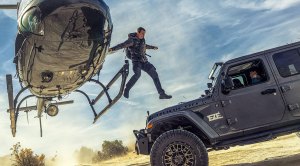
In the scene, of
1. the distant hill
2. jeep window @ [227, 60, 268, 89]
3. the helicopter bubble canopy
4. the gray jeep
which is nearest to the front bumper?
the gray jeep

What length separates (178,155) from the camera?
5.71 meters

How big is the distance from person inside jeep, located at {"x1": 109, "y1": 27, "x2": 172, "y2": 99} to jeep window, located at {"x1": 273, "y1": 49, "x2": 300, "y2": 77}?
394 cm

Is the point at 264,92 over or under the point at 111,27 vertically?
under

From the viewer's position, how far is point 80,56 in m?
8.72

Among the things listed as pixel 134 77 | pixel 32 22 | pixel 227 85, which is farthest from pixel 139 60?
pixel 227 85

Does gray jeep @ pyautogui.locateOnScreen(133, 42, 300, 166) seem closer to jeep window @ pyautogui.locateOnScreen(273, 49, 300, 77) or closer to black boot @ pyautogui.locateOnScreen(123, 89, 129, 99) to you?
jeep window @ pyautogui.locateOnScreen(273, 49, 300, 77)

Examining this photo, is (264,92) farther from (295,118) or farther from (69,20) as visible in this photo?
(69,20)

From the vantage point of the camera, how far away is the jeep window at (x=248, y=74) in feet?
Result: 20.6

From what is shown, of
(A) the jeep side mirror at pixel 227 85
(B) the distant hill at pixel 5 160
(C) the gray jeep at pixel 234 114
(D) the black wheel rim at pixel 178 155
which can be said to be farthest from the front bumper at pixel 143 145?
(B) the distant hill at pixel 5 160

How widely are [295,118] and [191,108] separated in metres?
1.95

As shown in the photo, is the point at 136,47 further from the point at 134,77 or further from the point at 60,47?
the point at 60,47

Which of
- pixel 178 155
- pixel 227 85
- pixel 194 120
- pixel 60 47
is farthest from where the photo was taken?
pixel 60 47

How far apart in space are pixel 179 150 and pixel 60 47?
4.21 m

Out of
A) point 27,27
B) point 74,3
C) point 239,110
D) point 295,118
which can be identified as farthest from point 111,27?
point 295,118
